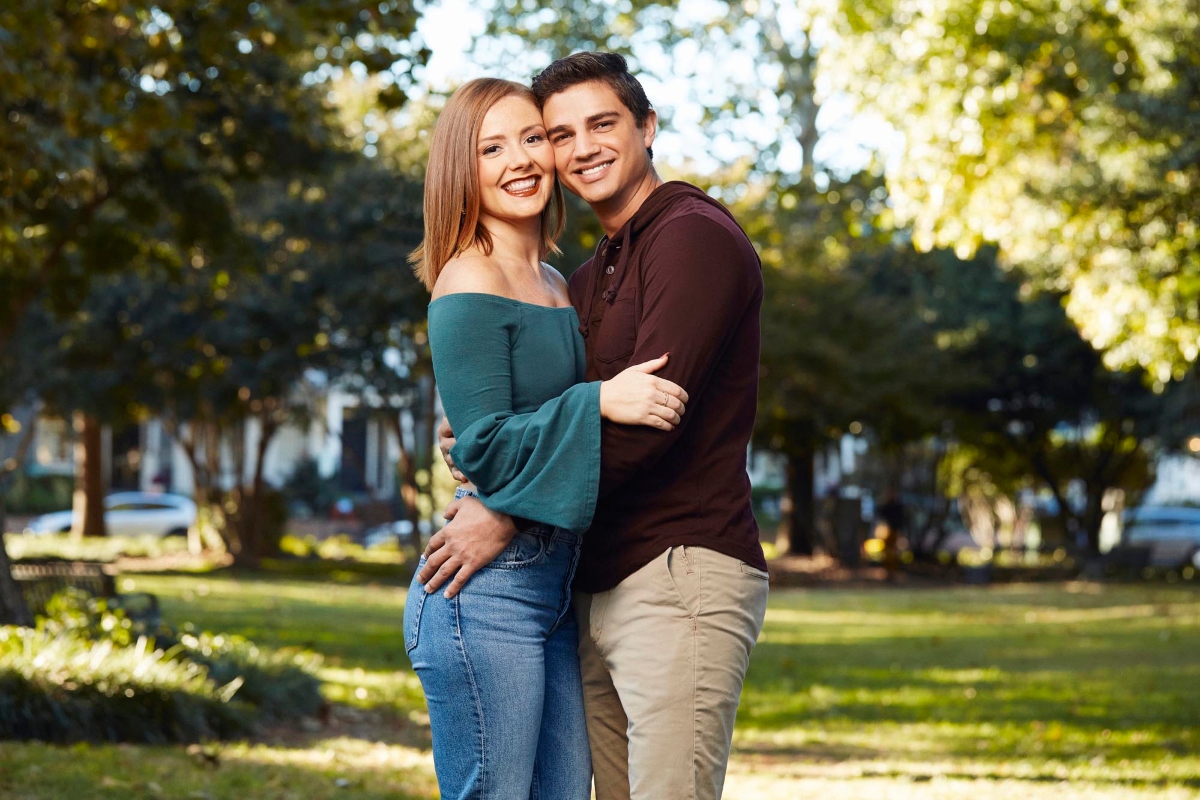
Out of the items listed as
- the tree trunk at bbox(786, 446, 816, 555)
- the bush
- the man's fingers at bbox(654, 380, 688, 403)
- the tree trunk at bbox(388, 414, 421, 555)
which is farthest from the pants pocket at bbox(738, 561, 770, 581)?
the tree trunk at bbox(786, 446, 816, 555)

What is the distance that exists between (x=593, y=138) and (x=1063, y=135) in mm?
11002

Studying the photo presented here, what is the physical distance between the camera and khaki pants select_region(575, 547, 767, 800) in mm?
2826

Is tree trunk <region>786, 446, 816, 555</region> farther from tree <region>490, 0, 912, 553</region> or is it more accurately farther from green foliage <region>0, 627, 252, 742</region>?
green foliage <region>0, 627, 252, 742</region>

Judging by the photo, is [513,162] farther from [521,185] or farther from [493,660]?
[493,660]

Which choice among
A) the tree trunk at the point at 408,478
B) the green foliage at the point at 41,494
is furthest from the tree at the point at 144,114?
the green foliage at the point at 41,494

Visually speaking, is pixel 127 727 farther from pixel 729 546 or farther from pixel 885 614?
pixel 885 614

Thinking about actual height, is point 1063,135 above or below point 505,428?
above

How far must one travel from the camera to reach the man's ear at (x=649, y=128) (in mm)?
3123

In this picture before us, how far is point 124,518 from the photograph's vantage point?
33.8m

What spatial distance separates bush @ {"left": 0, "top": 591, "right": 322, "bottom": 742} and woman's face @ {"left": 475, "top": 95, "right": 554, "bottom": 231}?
5.16m

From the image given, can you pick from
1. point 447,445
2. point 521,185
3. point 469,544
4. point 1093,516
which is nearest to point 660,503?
point 469,544

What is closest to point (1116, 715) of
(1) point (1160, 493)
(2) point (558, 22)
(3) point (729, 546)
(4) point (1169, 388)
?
(3) point (729, 546)

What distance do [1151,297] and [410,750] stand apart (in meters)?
7.61

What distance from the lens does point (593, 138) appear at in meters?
3.03
